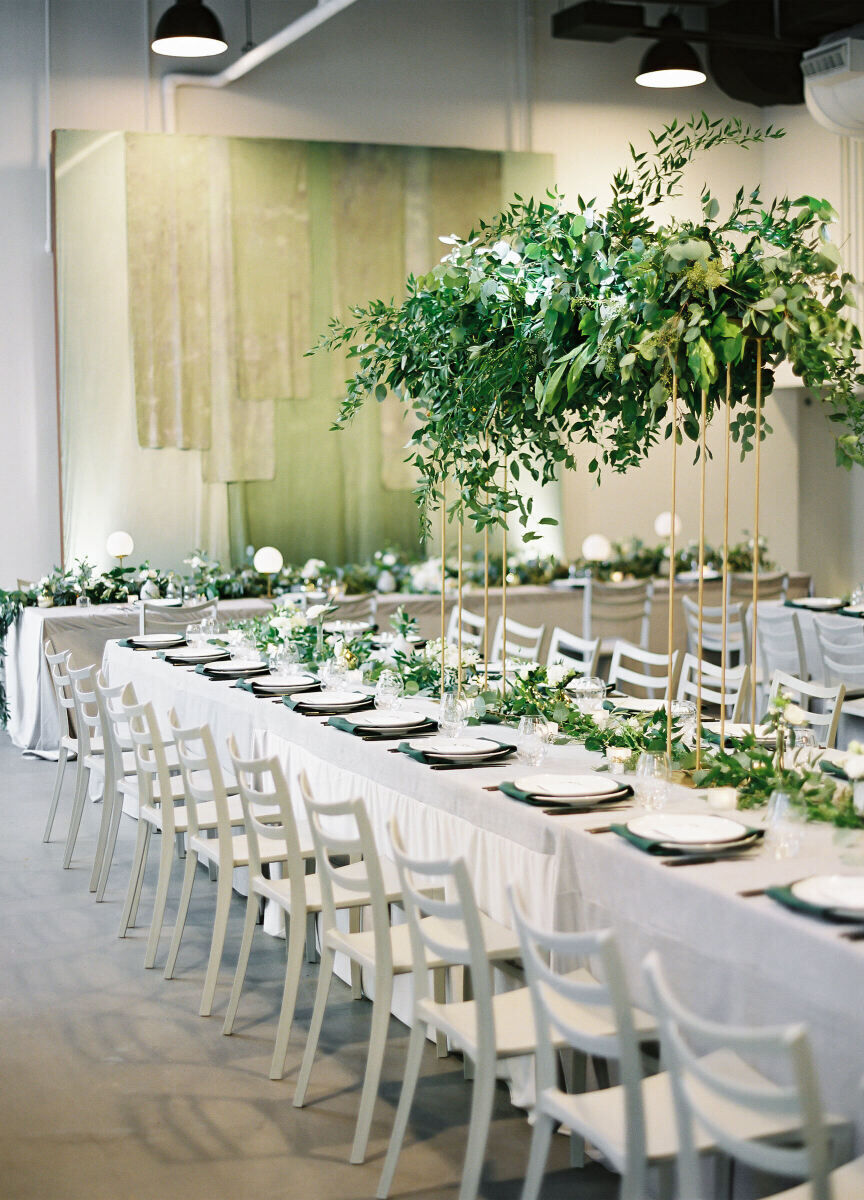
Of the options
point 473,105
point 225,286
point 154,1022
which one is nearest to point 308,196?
point 225,286

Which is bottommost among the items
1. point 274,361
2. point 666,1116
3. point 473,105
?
point 666,1116

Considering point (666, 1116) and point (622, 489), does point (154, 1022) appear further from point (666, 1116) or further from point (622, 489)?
point (622, 489)

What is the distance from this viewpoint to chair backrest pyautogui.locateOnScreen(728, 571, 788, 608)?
1002cm

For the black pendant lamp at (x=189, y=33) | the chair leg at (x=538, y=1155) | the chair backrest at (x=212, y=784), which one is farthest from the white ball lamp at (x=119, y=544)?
the chair leg at (x=538, y=1155)

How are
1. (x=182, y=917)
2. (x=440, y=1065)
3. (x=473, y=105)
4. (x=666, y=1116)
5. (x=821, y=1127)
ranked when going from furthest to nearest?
(x=473, y=105), (x=182, y=917), (x=440, y=1065), (x=666, y=1116), (x=821, y=1127)

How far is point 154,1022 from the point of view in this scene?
425cm

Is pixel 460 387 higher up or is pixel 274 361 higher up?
pixel 274 361

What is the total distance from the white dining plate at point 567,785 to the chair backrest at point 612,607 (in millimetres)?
5944

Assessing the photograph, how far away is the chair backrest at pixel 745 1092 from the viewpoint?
197cm

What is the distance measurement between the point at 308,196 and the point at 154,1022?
8378mm

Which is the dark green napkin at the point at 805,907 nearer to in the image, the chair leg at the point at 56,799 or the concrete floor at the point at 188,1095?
the concrete floor at the point at 188,1095

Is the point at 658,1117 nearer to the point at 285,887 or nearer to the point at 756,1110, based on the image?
the point at 756,1110

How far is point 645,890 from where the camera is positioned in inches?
119

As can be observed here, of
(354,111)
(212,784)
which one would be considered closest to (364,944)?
(212,784)
